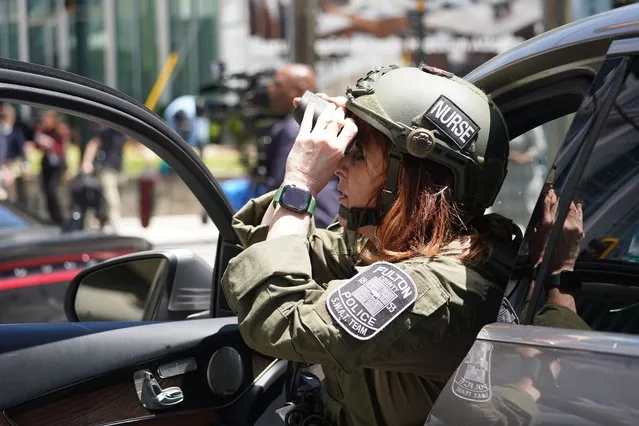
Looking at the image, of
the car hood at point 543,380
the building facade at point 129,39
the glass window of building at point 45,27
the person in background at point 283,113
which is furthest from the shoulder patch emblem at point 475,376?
the glass window of building at point 45,27

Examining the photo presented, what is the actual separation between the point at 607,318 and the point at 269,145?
4374 millimetres

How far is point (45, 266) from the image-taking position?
488 cm

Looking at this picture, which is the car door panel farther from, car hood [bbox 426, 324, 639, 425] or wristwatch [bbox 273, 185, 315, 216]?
car hood [bbox 426, 324, 639, 425]

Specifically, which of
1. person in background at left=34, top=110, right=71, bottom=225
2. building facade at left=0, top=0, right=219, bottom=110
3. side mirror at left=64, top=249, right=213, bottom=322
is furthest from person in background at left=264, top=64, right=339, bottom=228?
building facade at left=0, top=0, right=219, bottom=110

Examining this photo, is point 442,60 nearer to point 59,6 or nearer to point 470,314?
point 59,6

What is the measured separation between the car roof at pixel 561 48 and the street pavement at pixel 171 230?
9.75 metres

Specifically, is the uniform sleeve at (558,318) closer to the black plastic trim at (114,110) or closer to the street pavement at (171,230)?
the black plastic trim at (114,110)

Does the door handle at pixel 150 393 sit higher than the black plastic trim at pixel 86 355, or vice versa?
the black plastic trim at pixel 86 355

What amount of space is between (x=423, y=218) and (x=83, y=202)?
37.4 feet

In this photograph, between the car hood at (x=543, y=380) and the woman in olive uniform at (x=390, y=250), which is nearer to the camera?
the car hood at (x=543, y=380)

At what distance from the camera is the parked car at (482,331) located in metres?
1.55

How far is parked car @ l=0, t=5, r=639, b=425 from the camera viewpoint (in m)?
1.55

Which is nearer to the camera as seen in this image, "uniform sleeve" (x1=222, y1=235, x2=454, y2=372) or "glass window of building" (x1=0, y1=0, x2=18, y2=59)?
"uniform sleeve" (x1=222, y1=235, x2=454, y2=372)

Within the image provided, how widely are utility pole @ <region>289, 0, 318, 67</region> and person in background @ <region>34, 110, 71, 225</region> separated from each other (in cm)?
357
